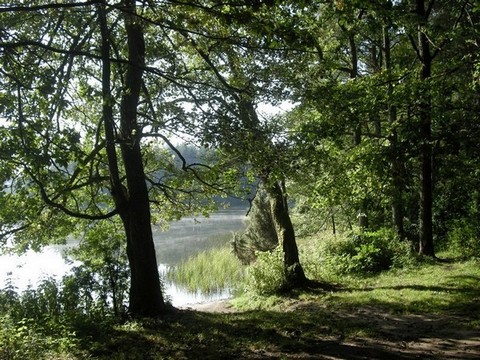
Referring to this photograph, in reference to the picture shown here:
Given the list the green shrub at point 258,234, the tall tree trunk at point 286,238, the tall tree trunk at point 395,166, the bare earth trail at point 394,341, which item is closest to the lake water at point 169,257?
the green shrub at point 258,234

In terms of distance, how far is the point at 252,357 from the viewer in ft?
19.4

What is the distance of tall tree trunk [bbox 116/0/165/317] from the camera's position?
9883 mm

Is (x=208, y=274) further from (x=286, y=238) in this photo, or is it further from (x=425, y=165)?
(x=425, y=165)

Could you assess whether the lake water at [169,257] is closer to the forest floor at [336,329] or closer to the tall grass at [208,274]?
the tall grass at [208,274]

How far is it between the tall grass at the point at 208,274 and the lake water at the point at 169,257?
48 cm

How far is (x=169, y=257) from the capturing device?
1106 inches

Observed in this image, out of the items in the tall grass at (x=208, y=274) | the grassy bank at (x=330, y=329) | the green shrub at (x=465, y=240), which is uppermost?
the green shrub at (x=465, y=240)

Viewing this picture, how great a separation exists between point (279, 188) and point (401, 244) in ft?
15.3

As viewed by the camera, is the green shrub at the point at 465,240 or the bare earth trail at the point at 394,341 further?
the green shrub at the point at 465,240

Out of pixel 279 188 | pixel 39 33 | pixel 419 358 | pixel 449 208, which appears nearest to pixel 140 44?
pixel 39 33

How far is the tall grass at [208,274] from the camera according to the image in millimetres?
21469

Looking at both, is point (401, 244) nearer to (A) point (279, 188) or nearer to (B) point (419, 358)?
(A) point (279, 188)

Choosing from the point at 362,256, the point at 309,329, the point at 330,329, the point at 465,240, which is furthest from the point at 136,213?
the point at 465,240

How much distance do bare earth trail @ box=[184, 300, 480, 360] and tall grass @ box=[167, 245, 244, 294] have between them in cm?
1375
